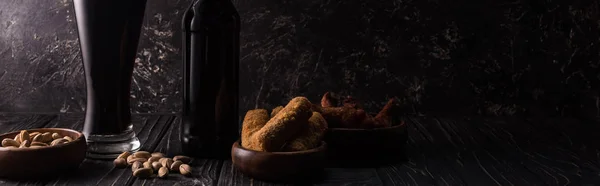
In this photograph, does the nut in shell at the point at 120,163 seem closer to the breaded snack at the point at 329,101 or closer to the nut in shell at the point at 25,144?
the nut in shell at the point at 25,144

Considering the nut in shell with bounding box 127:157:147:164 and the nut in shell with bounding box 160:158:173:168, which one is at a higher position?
the nut in shell with bounding box 160:158:173:168

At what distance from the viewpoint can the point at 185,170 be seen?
118 cm

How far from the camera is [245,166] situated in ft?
3.70

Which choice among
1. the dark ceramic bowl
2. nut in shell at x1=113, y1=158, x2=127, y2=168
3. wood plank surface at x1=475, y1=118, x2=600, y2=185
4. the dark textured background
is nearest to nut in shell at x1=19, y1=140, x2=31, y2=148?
nut in shell at x1=113, y1=158, x2=127, y2=168

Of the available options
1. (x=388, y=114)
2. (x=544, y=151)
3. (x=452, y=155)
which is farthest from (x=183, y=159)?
(x=544, y=151)

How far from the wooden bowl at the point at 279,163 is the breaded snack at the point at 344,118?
0.13 metres

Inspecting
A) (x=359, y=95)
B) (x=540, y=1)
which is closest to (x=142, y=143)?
(x=359, y=95)

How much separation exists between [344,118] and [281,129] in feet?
0.62

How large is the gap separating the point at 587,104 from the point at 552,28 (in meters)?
0.22

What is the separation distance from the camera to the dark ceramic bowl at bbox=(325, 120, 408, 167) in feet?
4.08

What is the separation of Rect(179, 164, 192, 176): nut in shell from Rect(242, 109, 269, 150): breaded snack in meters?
0.09

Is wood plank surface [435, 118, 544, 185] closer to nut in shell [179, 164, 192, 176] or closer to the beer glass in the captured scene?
nut in shell [179, 164, 192, 176]

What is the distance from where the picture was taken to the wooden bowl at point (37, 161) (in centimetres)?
110

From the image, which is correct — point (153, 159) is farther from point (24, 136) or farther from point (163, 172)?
point (24, 136)
